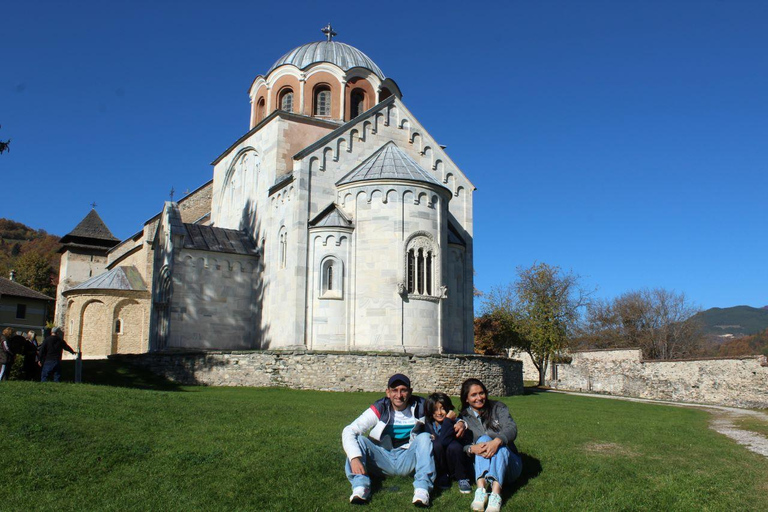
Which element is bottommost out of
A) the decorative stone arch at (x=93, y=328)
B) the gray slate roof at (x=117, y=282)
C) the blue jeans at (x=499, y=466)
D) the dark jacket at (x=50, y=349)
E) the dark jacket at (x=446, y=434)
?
the blue jeans at (x=499, y=466)

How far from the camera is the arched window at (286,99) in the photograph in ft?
96.6

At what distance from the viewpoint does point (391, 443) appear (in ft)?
25.3

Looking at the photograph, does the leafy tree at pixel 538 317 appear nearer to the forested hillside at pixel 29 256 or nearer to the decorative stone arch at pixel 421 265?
the decorative stone arch at pixel 421 265

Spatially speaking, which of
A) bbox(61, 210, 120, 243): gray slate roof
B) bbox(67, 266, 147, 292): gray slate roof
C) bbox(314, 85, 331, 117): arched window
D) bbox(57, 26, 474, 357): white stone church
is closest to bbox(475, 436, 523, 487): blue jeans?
bbox(57, 26, 474, 357): white stone church

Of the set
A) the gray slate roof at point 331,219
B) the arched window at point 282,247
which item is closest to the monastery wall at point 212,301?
the arched window at point 282,247

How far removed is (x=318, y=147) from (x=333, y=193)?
1.84m

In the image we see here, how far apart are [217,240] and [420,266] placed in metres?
9.04

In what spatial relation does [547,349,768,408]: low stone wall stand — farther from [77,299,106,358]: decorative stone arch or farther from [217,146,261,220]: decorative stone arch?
[77,299,106,358]: decorative stone arch

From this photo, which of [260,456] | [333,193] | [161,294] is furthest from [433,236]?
[260,456]

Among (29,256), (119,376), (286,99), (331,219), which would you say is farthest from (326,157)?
(29,256)

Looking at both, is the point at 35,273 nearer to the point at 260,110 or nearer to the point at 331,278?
the point at 260,110

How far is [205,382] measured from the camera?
70.7 feet

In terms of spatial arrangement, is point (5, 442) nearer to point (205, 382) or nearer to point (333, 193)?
point (205, 382)

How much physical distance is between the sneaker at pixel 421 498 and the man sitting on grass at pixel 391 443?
0.05 meters
